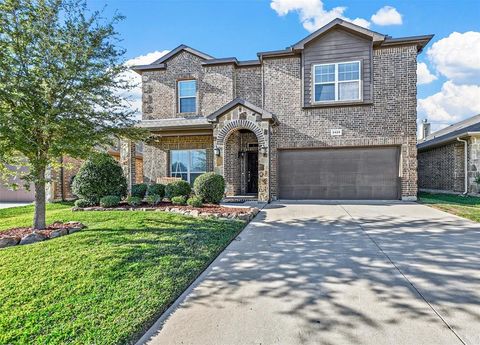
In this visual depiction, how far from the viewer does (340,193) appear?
12.7 m

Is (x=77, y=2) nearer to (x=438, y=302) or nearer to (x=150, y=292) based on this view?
(x=150, y=292)

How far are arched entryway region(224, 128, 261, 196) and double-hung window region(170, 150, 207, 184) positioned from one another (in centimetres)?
158

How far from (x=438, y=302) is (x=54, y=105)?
24.6ft

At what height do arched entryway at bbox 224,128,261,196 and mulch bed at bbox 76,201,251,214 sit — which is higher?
arched entryway at bbox 224,128,261,196

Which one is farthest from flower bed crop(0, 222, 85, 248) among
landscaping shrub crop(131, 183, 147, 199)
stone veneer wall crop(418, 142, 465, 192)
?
stone veneer wall crop(418, 142, 465, 192)

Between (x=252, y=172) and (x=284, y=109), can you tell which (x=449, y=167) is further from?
(x=252, y=172)

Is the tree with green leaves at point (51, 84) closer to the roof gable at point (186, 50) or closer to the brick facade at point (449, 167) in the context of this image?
the roof gable at point (186, 50)

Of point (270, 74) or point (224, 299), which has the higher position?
point (270, 74)

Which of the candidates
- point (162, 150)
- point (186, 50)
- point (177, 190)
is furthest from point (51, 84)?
point (186, 50)

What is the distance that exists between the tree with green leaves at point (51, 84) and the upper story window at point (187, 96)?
7.89 meters

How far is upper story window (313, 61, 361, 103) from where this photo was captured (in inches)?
491

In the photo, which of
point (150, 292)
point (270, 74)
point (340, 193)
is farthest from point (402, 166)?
point (150, 292)

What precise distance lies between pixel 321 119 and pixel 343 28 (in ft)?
13.1

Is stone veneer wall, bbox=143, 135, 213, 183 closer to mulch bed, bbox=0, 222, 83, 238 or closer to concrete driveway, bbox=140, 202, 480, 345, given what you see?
mulch bed, bbox=0, 222, 83, 238
